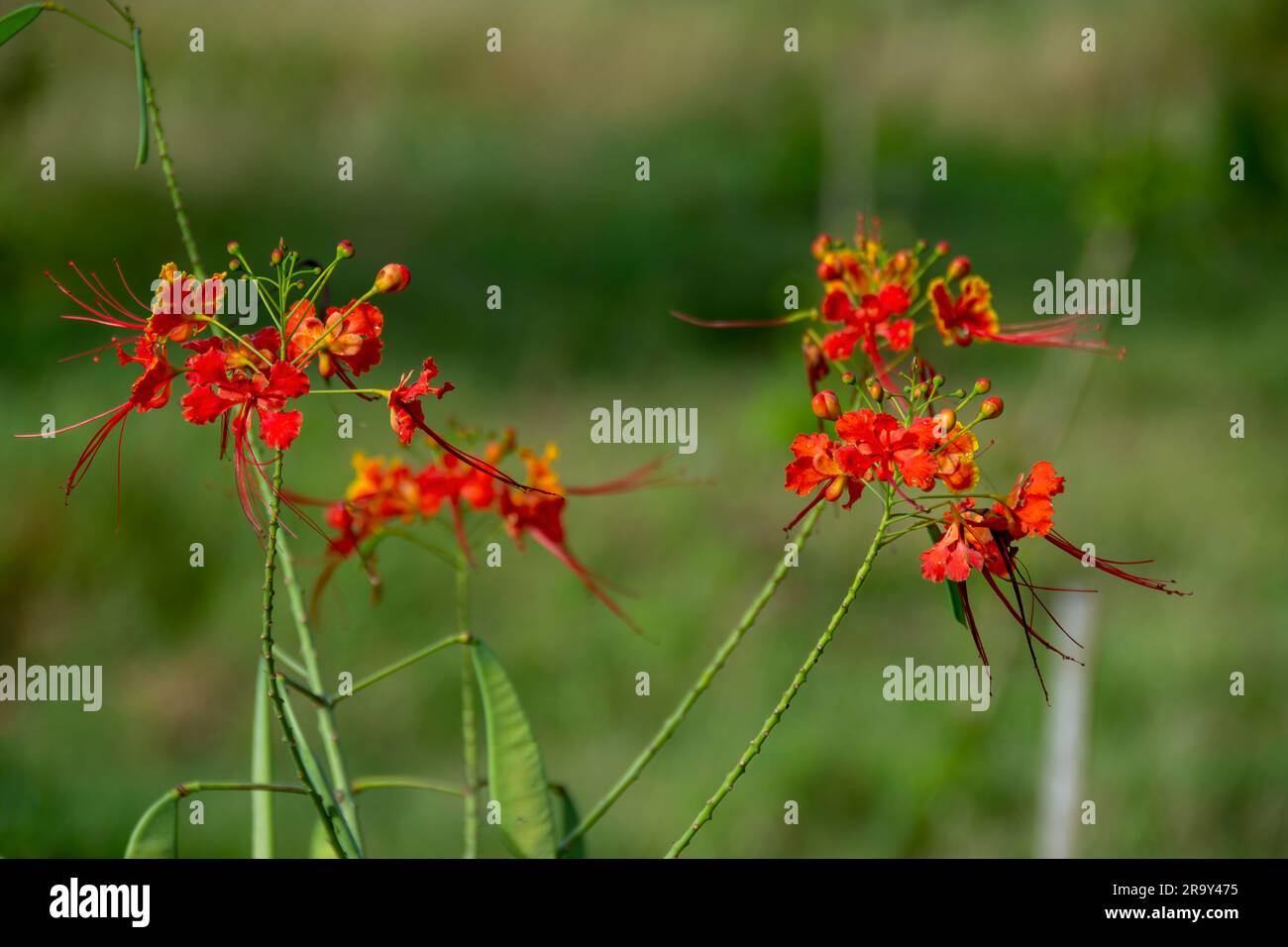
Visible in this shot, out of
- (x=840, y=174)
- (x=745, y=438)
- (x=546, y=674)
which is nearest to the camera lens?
(x=546, y=674)

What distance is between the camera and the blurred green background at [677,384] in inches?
88.3

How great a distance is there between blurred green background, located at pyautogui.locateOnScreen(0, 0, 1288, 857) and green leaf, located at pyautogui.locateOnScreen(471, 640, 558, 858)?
26 centimetres

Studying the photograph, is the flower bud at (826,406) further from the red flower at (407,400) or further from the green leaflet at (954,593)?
the red flower at (407,400)

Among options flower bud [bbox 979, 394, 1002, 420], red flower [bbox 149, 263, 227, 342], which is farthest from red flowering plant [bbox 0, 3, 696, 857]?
flower bud [bbox 979, 394, 1002, 420]

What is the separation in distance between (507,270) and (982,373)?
166 centimetres

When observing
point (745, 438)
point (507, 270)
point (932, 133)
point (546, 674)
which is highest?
point (932, 133)

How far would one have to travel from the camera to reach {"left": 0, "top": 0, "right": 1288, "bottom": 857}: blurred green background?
2242 mm

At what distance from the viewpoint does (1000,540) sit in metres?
0.61

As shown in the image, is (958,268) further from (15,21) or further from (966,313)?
(15,21)

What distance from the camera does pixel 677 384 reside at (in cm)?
399

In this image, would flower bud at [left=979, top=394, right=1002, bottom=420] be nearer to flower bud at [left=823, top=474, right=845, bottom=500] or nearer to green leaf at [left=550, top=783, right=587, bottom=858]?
flower bud at [left=823, top=474, right=845, bottom=500]

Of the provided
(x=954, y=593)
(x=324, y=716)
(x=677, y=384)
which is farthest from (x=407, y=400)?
(x=677, y=384)

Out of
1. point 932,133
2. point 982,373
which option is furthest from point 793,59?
point 982,373

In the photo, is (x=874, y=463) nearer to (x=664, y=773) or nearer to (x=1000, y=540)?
(x=1000, y=540)
